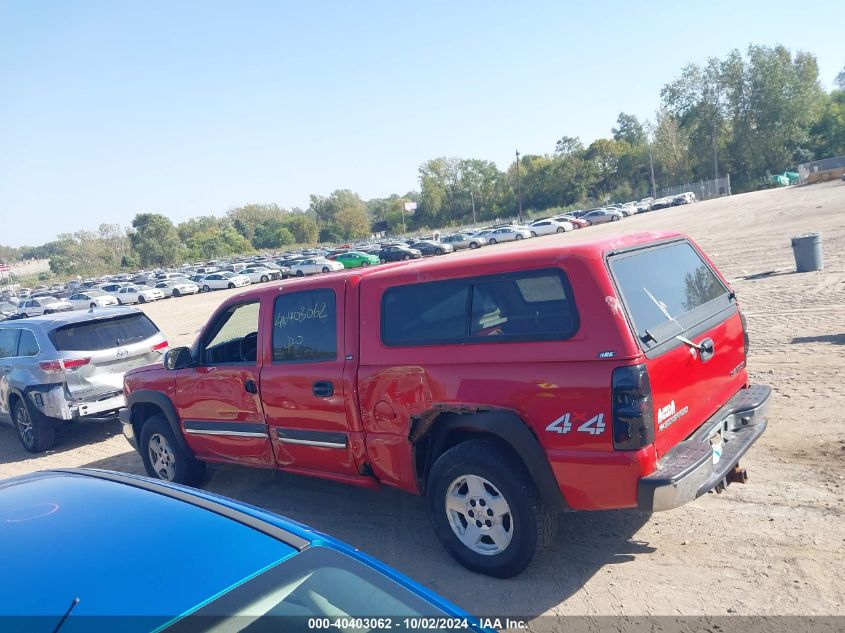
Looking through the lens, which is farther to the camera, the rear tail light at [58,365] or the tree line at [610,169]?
the tree line at [610,169]

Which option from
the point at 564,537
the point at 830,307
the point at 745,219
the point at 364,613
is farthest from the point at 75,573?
the point at 745,219

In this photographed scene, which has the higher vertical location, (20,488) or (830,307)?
(20,488)

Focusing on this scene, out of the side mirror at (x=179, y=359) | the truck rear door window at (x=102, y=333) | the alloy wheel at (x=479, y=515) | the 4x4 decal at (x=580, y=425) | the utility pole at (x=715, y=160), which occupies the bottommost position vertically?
the alloy wheel at (x=479, y=515)

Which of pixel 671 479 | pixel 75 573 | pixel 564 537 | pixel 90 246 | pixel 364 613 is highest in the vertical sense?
pixel 90 246

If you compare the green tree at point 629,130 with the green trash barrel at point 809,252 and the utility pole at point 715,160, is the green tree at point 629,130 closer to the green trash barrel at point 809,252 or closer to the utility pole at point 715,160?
the utility pole at point 715,160

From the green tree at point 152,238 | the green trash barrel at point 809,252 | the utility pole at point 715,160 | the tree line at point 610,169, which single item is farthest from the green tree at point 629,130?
the green trash barrel at point 809,252

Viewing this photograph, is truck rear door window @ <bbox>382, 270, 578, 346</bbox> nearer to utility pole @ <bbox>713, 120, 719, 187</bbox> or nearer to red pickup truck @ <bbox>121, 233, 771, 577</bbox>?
red pickup truck @ <bbox>121, 233, 771, 577</bbox>

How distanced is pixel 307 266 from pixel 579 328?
5131 cm

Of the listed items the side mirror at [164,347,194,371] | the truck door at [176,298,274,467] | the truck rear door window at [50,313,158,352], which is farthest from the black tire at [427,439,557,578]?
the truck rear door window at [50,313,158,352]

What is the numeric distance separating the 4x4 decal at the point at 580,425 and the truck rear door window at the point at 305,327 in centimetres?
184

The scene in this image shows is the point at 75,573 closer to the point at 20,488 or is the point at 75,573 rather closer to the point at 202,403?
the point at 20,488

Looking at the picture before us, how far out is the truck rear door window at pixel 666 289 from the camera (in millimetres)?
3715

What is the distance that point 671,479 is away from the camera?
3359 millimetres

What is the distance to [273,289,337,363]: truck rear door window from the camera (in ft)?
15.9
